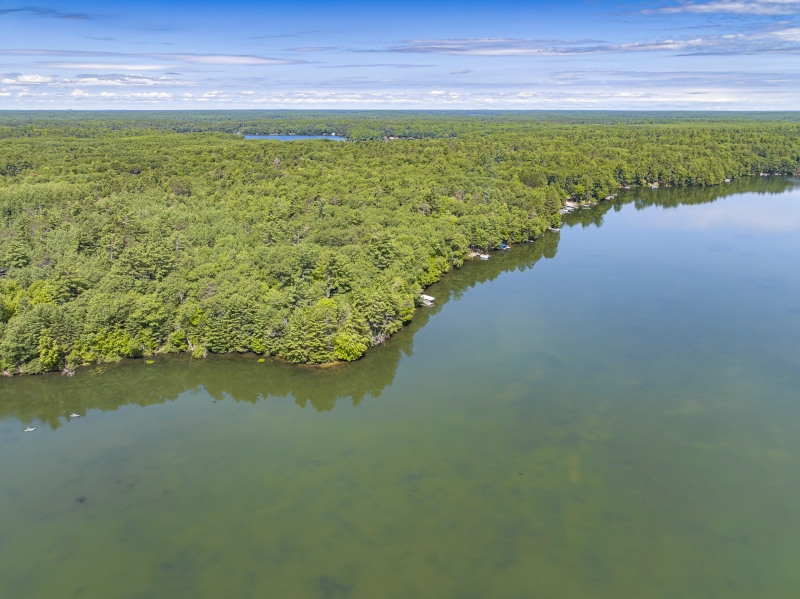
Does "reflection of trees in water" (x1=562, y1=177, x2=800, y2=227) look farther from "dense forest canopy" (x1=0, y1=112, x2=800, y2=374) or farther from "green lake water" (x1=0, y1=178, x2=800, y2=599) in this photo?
A: "green lake water" (x1=0, y1=178, x2=800, y2=599)

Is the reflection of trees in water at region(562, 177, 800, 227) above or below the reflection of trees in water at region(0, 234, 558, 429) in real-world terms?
above

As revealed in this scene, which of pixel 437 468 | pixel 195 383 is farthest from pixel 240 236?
pixel 437 468

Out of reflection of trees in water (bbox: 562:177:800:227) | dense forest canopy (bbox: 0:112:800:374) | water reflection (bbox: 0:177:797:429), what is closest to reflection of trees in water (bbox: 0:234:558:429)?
water reflection (bbox: 0:177:797:429)

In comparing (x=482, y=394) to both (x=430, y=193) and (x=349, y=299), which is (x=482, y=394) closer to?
(x=349, y=299)

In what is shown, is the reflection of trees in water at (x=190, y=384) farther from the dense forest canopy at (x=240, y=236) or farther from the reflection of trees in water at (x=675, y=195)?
the reflection of trees in water at (x=675, y=195)

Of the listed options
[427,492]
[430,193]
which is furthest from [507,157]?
[427,492]
